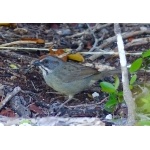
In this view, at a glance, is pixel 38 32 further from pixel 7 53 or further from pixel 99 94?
pixel 99 94

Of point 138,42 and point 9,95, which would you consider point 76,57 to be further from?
point 9,95

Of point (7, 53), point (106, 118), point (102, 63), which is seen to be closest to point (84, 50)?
point (102, 63)

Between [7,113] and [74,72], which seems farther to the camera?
[74,72]

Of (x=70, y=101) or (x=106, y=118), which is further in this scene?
(x=70, y=101)

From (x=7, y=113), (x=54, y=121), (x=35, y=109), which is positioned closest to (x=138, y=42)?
(x=35, y=109)

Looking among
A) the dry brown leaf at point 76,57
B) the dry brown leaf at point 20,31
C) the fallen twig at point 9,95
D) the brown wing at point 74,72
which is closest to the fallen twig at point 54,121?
the fallen twig at point 9,95

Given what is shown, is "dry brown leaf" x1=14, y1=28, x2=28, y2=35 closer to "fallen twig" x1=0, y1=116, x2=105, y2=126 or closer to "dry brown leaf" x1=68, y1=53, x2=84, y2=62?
"dry brown leaf" x1=68, y1=53, x2=84, y2=62

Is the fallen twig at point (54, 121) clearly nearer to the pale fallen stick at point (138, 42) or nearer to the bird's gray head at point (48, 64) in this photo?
the bird's gray head at point (48, 64)
